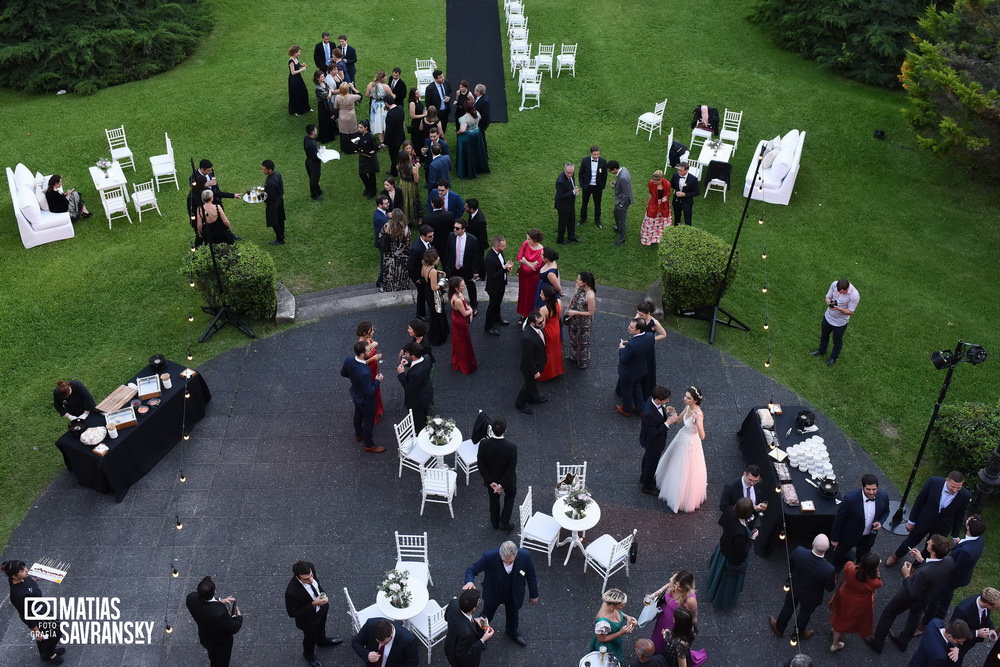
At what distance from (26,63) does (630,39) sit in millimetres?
14255

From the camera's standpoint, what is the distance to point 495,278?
12219 millimetres

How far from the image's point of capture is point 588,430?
11133 mm

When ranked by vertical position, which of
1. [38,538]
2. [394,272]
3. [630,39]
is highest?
[630,39]

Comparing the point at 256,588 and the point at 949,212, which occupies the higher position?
the point at 949,212

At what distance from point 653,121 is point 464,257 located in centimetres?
694

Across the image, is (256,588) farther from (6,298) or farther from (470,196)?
(470,196)

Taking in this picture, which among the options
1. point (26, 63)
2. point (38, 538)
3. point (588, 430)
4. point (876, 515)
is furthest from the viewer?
point (26, 63)

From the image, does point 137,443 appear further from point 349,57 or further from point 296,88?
point 349,57

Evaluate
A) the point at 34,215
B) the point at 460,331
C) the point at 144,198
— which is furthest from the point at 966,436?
the point at 34,215

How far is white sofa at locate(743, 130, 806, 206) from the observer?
51.1ft

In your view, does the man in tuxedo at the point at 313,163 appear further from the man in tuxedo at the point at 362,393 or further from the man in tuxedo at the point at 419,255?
the man in tuxedo at the point at 362,393

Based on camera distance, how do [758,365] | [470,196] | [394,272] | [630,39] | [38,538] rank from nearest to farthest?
[38,538], [758,365], [394,272], [470,196], [630,39]

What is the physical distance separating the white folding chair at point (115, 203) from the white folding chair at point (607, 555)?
416 inches

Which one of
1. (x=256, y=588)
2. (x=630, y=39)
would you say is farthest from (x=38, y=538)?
(x=630, y=39)
